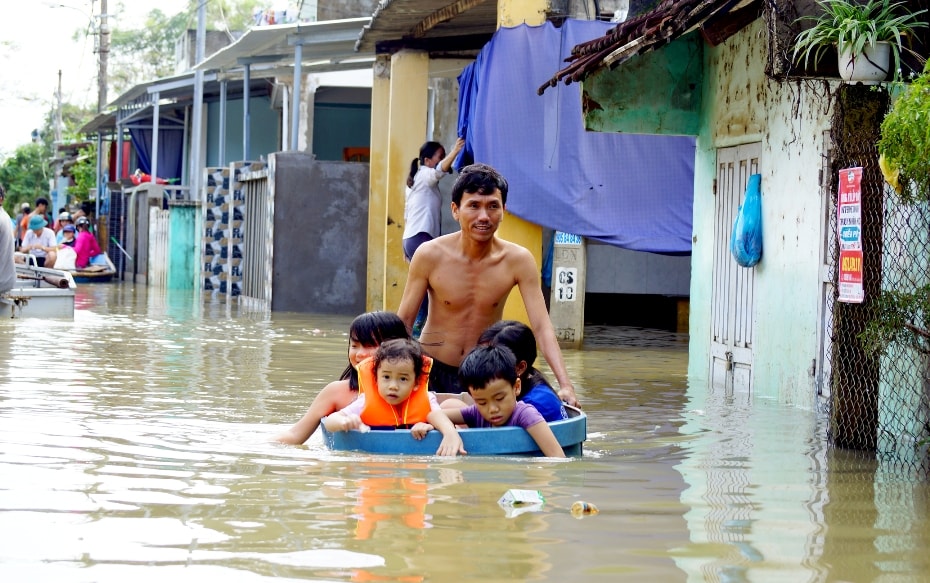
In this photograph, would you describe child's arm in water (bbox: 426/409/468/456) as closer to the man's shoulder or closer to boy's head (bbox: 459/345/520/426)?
boy's head (bbox: 459/345/520/426)

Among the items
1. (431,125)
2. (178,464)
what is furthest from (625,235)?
(431,125)

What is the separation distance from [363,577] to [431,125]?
2057cm

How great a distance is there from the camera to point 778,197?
1020 cm

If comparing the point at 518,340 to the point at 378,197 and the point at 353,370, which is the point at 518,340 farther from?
the point at 378,197

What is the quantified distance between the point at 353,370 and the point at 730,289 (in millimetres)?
4989

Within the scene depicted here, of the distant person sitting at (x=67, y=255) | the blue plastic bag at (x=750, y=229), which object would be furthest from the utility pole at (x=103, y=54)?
the blue plastic bag at (x=750, y=229)

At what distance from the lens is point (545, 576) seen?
4.33m

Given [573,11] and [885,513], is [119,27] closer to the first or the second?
[573,11]

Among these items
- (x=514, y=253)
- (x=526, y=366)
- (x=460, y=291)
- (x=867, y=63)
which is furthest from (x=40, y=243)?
(x=867, y=63)

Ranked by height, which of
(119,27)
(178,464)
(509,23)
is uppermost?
(119,27)

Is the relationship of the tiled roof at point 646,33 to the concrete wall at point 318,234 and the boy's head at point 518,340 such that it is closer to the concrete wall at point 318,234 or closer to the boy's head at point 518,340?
the boy's head at point 518,340

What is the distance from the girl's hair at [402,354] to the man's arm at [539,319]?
0.85 metres

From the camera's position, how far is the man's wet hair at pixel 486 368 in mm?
6543

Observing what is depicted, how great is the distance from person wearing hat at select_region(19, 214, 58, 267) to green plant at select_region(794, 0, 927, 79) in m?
19.5
